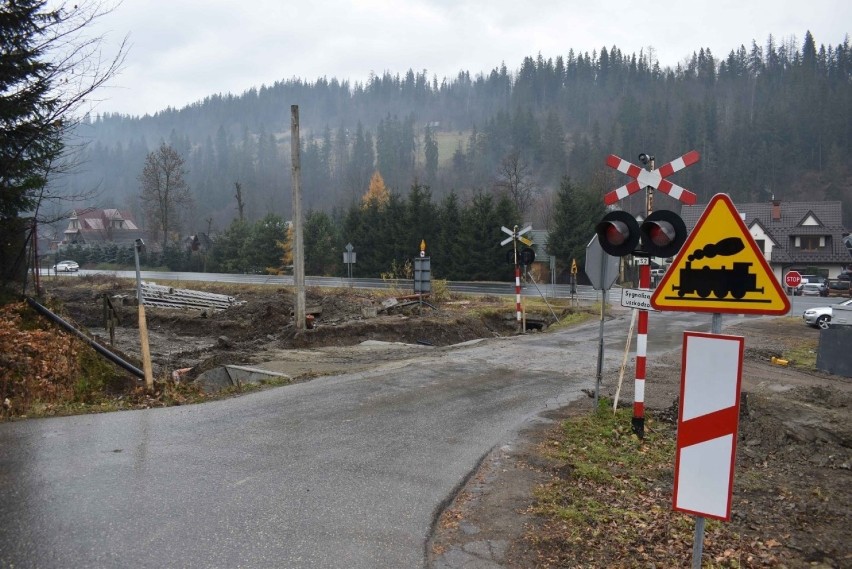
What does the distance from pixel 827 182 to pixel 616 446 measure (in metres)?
98.5

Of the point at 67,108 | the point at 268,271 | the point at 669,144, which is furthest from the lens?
the point at 669,144

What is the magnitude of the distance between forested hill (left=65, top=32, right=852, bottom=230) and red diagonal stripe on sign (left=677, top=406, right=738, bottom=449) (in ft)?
190

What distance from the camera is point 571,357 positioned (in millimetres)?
15430

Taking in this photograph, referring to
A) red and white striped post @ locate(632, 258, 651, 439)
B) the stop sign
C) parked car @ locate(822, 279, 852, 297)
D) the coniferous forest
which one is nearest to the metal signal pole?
red and white striped post @ locate(632, 258, 651, 439)

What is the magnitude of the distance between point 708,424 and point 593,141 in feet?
363

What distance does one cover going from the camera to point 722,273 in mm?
3971

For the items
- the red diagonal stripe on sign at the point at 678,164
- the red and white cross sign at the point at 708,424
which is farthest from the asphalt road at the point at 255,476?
the red diagonal stripe on sign at the point at 678,164

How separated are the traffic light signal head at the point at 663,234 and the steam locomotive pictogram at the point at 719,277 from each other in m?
1.06

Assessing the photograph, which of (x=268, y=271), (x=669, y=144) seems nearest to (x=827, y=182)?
(x=669, y=144)

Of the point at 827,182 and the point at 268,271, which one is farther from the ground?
the point at 827,182

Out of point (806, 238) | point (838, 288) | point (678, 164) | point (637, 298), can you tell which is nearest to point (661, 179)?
point (678, 164)

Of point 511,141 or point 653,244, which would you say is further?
point 511,141

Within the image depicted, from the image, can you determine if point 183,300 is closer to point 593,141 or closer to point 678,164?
point 678,164

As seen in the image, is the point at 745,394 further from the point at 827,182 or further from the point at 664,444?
the point at 827,182
